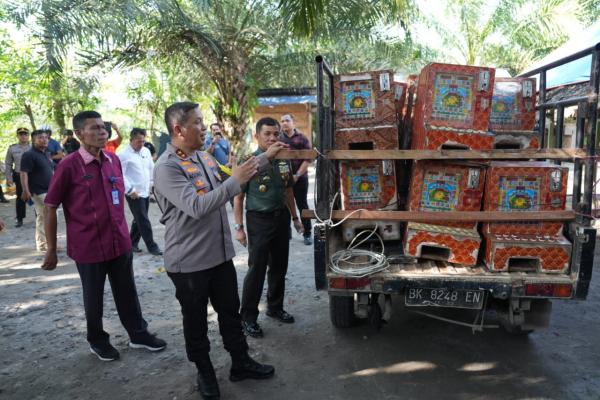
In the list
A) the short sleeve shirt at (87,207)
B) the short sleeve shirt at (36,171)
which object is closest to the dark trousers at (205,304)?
the short sleeve shirt at (87,207)

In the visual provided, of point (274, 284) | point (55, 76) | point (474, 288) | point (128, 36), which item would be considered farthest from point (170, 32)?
point (474, 288)

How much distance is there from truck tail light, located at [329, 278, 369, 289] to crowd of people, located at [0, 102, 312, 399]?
65 cm

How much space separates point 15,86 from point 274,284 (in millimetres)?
14354

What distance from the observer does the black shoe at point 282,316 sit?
409cm

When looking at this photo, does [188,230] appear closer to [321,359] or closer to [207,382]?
[207,382]

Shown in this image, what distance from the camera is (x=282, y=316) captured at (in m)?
4.11

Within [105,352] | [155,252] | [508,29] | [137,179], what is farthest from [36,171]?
[508,29]

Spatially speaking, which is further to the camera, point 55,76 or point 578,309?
point 55,76

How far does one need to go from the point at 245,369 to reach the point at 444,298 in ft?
4.64

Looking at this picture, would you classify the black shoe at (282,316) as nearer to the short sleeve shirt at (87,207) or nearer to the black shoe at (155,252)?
the short sleeve shirt at (87,207)

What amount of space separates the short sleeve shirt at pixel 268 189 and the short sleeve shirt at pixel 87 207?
104cm

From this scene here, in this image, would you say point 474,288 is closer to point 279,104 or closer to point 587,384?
point 587,384

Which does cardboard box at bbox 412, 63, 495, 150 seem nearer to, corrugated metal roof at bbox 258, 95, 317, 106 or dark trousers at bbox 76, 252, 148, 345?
dark trousers at bbox 76, 252, 148, 345

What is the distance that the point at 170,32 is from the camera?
9867 mm
